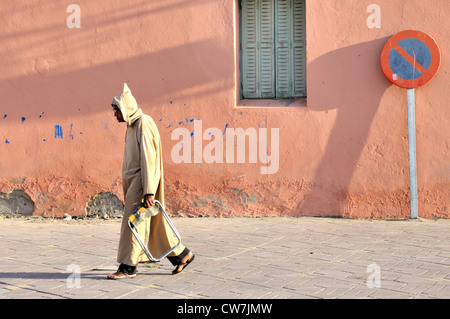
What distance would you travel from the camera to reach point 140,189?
630cm

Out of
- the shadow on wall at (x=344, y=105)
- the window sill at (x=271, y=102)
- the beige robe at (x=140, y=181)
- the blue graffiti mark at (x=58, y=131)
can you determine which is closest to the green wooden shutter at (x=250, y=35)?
the window sill at (x=271, y=102)

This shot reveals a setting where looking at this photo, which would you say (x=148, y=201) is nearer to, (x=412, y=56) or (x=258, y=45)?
(x=258, y=45)

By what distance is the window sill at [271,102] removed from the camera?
9923 mm

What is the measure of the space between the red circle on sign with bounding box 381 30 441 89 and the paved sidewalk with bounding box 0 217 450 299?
6.16 ft

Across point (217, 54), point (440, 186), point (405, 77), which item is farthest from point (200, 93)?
point (440, 186)

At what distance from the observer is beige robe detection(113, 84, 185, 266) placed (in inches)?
245

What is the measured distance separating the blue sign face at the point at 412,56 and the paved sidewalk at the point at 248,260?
201cm

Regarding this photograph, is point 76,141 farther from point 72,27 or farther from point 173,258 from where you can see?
point 173,258

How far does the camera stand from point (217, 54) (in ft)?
32.3

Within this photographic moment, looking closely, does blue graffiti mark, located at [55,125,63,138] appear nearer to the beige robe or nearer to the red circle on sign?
the beige robe

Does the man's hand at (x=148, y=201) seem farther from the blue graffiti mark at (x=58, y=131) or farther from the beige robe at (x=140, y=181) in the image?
the blue graffiti mark at (x=58, y=131)

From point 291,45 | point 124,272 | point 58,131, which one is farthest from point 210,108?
point 124,272

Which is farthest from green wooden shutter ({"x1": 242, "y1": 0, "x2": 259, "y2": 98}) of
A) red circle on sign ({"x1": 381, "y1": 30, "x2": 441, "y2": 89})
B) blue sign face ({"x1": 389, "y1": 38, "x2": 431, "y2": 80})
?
blue sign face ({"x1": 389, "y1": 38, "x2": 431, "y2": 80})

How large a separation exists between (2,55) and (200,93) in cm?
290
